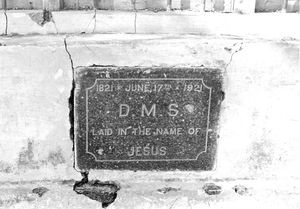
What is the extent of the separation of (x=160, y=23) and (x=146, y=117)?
50cm

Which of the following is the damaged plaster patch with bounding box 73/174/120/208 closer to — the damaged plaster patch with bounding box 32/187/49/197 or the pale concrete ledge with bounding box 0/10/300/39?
the damaged plaster patch with bounding box 32/187/49/197

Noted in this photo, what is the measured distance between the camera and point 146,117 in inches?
109

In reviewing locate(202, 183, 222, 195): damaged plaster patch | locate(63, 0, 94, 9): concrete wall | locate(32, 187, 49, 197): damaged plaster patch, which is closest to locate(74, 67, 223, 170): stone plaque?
locate(202, 183, 222, 195): damaged plaster patch

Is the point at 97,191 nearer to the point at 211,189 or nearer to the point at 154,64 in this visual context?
the point at 211,189

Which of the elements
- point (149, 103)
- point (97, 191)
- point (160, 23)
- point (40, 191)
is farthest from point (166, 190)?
point (160, 23)

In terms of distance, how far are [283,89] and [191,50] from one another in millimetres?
547

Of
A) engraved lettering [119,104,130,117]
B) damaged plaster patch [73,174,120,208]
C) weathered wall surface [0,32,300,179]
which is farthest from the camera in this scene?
damaged plaster patch [73,174,120,208]

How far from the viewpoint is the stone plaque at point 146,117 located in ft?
8.84

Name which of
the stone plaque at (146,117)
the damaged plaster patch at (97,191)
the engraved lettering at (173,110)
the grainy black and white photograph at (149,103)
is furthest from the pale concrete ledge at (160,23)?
the damaged plaster patch at (97,191)

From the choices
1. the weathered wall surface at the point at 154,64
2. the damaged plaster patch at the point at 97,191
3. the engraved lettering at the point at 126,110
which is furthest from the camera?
the damaged plaster patch at the point at 97,191

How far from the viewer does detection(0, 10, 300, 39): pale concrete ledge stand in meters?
2.65

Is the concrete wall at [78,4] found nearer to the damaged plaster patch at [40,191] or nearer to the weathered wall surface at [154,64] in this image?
the weathered wall surface at [154,64]

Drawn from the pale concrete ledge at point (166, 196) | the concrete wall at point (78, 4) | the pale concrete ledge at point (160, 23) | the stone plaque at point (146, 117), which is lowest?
the pale concrete ledge at point (166, 196)

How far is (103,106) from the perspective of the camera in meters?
2.72
